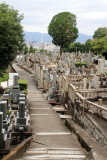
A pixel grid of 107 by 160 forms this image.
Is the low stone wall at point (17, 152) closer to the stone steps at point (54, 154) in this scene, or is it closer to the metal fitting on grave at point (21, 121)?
the stone steps at point (54, 154)

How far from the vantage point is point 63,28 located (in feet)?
217

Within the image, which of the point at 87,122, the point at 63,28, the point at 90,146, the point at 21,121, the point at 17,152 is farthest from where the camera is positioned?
the point at 63,28

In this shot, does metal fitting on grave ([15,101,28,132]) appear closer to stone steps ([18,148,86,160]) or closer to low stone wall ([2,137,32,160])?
low stone wall ([2,137,32,160])

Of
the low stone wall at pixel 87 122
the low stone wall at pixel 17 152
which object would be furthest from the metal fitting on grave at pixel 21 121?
the low stone wall at pixel 87 122

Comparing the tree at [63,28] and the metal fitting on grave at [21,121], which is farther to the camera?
the tree at [63,28]

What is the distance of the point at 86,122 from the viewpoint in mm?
12633

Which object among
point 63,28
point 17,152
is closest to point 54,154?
point 17,152

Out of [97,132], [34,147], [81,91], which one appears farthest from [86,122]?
[34,147]

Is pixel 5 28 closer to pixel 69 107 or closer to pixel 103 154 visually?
pixel 69 107

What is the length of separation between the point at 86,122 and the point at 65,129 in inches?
45.3

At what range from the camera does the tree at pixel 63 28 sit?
66.2 m

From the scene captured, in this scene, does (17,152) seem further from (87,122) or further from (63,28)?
(63,28)

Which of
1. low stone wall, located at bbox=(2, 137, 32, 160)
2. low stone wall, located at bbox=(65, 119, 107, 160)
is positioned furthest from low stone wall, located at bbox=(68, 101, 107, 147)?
low stone wall, located at bbox=(2, 137, 32, 160)

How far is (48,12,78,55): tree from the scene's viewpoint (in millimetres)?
66188
